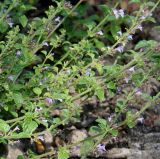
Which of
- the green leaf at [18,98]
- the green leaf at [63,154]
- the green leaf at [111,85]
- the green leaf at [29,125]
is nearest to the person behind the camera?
the green leaf at [29,125]

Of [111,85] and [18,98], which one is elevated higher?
[18,98]

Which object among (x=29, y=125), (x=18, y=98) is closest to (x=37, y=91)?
(x=18, y=98)

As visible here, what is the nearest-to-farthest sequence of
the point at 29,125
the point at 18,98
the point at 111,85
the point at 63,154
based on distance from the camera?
the point at 29,125, the point at 63,154, the point at 18,98, the point at 111,85

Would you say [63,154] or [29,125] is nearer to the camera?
[29,125]

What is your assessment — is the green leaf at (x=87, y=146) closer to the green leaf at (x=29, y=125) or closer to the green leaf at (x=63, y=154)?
the green leaf at (x=63, y=154)

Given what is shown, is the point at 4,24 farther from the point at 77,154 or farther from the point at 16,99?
the point at 77,154

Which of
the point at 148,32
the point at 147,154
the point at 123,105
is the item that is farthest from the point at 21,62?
the point at 148,32

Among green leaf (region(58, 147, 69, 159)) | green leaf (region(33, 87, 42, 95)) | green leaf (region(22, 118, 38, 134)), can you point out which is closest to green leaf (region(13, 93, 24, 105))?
green leaf (region(33, 87, 42, 95))

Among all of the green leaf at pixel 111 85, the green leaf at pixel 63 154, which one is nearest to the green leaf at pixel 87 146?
the green leaf at pixel 63 154

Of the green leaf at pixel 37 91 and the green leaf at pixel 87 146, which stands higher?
the green leaf at pixel 37 91

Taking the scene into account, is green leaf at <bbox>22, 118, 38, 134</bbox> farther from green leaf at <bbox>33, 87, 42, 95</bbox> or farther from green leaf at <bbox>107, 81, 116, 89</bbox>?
green leaf at <bbox>107, 81, 116, 89</bbox>

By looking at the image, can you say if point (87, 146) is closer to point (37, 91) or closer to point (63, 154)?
point (63, 154)
